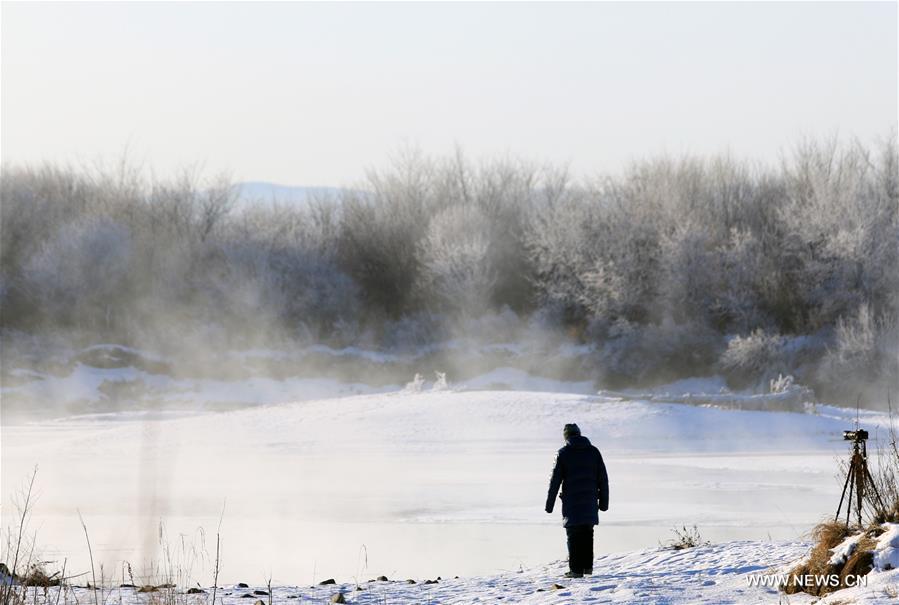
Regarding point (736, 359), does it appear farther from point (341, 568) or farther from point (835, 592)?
point (835, 592)

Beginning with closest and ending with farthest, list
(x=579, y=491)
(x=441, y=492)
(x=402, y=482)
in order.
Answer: (x=579, y=491), (x=441, y=492), (x=402, y=482)

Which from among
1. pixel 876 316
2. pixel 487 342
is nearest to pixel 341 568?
pixel 876 316

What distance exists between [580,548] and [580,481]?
592 millimetres

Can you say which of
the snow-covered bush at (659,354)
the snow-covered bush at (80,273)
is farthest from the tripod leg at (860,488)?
the snow-covered bush at (80,273)

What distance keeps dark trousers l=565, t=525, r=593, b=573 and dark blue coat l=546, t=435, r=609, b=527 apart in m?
0.08

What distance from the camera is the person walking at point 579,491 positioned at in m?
10.8

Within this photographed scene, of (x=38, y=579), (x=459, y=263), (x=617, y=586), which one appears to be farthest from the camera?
(x=459, y=263)

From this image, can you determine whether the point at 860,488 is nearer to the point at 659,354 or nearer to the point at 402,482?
the point at 402,482

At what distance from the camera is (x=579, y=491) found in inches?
428

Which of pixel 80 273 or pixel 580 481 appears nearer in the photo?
pixel 580 481

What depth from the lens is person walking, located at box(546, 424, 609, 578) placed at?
35.6 feet

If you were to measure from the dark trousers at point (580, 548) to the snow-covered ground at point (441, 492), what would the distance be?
196 mm

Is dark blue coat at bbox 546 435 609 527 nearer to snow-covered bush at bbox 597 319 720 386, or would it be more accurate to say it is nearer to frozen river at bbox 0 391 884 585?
frozen river at bbox 0 391 884 585

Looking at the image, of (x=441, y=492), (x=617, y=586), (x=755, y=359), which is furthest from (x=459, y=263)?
(x=617, y=586)
